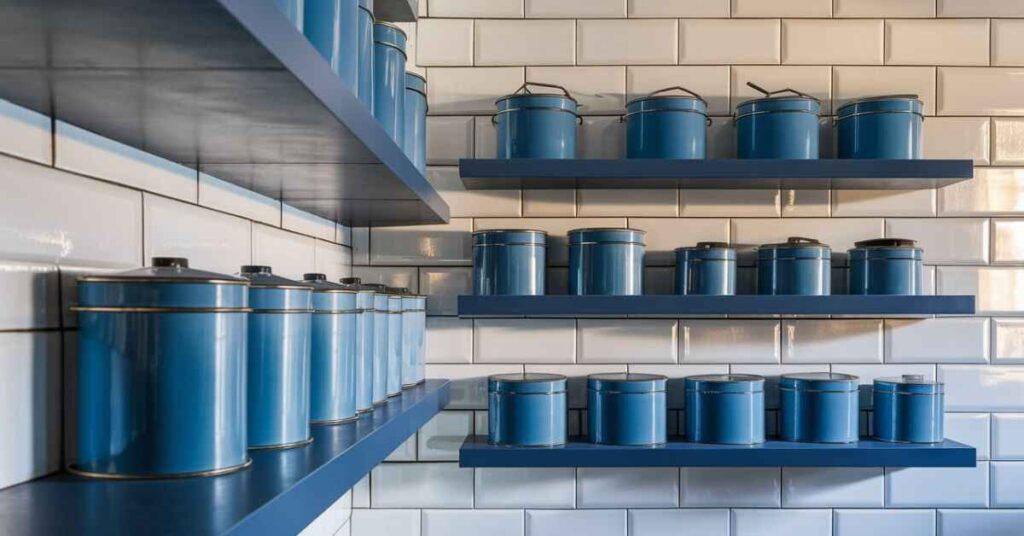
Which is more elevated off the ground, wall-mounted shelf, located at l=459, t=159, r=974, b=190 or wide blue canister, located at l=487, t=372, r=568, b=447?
wall-mounted shelf, located at l=459, t=159, r=974, b=190

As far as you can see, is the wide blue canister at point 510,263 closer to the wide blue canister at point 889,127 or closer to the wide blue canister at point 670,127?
the wide blue canister at point 670,127

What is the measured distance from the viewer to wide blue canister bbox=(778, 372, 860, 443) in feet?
5.75

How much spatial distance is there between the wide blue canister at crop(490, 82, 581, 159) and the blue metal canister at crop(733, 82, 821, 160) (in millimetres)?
401

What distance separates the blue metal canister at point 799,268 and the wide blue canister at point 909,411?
26 cm

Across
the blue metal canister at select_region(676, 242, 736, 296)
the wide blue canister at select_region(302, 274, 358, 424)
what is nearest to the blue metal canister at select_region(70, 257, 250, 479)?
the wide blue canister at select_region(302, 274, 358, 424)

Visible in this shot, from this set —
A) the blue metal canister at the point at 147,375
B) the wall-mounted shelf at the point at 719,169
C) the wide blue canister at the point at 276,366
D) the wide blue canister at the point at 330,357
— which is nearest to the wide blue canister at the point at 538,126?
the wall-mounted shelf at the point at 719,169

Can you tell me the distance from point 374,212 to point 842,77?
45.4 inches

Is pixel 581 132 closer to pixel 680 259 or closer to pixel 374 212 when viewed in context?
pixel 680 259

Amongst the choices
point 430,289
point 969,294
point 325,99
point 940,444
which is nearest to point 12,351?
point 325,99

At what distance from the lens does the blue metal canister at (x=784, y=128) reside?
5.84ft

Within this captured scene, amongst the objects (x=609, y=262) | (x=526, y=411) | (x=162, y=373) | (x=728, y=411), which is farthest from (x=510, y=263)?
(x=162, y=373)

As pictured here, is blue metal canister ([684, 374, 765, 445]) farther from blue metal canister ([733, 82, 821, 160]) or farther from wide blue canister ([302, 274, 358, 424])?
wide blue canister ([302, 274, 358, 424])

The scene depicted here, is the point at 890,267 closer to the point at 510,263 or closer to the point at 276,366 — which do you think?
the point at 510,263

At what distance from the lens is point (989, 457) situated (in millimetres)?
1945
